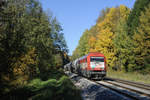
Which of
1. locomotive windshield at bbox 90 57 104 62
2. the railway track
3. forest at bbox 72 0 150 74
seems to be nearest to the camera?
the railway track

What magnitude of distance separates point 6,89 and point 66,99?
173 inches

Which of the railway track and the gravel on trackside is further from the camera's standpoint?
the railway track

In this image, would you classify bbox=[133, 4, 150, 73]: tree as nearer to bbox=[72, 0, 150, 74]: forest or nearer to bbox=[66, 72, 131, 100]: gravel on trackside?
bbox=[72, 0, 150, 74]: forest

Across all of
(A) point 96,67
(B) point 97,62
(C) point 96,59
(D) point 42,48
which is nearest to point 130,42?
(C) point 96,59

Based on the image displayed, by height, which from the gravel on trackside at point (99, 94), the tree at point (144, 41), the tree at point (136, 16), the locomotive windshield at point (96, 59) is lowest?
the gravel on trackside at point (99, 94)

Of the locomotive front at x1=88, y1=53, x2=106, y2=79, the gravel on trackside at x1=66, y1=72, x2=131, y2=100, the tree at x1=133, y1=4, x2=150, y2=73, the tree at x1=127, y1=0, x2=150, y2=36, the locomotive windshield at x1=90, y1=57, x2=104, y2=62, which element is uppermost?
the tree at x1=127, y1=0, x2=150, y2=36

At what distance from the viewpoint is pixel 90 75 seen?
20.3 metres

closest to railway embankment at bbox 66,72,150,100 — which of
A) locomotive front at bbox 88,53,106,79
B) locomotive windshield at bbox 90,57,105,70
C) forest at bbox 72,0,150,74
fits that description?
locomotive front at bbox 88,53,106,79

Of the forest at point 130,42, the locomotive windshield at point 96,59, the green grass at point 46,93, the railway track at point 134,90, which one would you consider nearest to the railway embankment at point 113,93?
the railway track at point 134,90

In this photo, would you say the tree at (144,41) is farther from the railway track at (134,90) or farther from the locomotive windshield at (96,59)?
the railway track at (134,90)

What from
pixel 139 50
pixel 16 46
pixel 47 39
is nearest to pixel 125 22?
pixel 139 50

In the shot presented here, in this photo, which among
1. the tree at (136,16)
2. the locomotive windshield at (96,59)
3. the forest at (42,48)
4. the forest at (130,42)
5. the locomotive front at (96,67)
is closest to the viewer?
the forest at (42,48)

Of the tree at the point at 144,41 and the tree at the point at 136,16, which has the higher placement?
the tree at the point at 136,16

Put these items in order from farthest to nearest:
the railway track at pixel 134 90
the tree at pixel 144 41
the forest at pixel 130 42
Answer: the forest at pixel 130 42 → the tree at pixel 144 41 → the railway track at pixel 134 90
